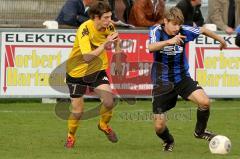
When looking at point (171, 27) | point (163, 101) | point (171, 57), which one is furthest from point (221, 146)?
point (171, 27)

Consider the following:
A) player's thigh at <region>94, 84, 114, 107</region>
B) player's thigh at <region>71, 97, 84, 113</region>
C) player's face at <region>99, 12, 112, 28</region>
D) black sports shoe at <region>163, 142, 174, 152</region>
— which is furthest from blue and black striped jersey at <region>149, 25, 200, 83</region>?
player's thigh at <region>71, 97, 84, 113</region>

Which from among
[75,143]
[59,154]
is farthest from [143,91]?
[59,154]

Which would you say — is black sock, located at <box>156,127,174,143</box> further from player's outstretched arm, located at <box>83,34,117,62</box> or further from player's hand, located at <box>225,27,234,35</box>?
player's hand, located at <box>225,27,234,35</box>

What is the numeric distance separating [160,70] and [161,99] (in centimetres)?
43

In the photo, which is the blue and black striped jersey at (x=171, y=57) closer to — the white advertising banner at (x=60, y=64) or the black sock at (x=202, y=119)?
the black sock at (x=202, y=119)

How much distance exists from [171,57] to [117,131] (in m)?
2.45

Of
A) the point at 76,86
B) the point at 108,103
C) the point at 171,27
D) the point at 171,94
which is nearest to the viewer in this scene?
the point at 171,27

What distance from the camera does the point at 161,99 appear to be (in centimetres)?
1105

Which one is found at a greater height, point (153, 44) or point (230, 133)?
point (153, 44)

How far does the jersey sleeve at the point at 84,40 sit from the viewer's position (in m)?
11.1

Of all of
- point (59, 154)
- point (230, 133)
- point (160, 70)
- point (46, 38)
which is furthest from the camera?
point (46, 38)

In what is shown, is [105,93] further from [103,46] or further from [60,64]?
[60,64]

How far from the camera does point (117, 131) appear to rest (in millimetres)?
13117

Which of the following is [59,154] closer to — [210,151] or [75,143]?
[75,143]
